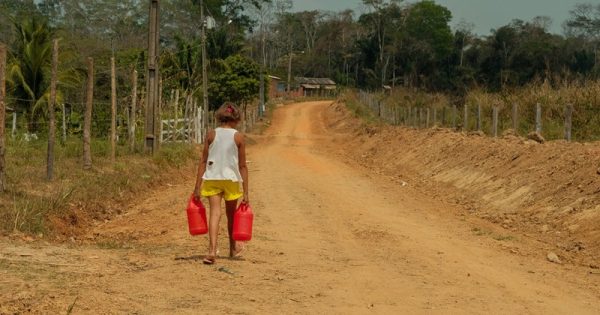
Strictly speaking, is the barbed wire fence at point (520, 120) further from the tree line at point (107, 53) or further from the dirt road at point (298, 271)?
the tree line at point (107, 53)

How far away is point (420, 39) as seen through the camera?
3199 inches

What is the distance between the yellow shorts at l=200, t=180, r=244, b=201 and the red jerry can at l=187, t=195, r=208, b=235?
139 mm

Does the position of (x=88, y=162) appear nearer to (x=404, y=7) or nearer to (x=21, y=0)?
(x=21, y=0)

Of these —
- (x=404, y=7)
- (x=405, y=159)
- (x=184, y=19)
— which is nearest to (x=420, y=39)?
(x=404, y=7)

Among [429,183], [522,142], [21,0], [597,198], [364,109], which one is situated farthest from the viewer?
[21,0]

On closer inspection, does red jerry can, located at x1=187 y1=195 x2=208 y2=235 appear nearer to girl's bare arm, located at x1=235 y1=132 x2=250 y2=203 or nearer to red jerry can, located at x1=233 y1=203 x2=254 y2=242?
red jerry can, located at x1=233 y1=203 x2=254 y2=242

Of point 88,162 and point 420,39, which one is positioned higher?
point 420,39

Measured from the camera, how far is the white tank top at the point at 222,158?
7.18 m

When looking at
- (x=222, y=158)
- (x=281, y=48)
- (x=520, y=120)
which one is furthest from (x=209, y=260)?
(x=281, y=48)

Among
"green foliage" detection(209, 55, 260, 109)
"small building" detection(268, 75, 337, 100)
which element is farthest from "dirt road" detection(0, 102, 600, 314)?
"small building" detection(268, 75, 337, 100)

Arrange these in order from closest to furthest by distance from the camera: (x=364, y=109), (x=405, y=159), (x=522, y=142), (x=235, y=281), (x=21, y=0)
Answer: (x=235, y=281) < (x=522, y=142) < (x=405, y=159) < (x=364, y=109) < (x=21, y=0)

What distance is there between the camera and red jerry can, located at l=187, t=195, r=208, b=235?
23.9 ft

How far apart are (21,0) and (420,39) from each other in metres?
42.0

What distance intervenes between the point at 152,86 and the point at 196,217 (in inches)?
538
